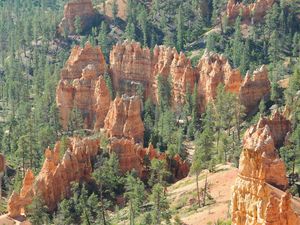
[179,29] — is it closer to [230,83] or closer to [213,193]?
[230,83]

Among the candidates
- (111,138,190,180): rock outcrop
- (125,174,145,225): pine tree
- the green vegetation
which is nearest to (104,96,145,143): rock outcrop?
the green vegetation

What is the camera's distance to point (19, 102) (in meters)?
110

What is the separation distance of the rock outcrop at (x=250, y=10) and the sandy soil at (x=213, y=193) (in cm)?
6052

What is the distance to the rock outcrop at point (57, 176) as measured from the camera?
63.4 meters

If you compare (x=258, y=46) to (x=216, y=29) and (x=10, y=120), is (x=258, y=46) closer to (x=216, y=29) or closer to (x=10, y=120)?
(x=216, y=29)

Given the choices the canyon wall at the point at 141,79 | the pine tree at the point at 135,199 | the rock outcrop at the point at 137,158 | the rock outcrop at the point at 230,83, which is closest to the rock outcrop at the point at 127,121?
the canyon wall at the point at 141,79

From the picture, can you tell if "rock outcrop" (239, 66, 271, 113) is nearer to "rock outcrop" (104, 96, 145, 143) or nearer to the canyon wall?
the canyon wall

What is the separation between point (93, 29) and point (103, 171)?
72194 mm

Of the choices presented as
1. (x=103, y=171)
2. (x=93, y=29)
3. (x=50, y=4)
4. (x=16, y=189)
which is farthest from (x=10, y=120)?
(x=50, y=4)

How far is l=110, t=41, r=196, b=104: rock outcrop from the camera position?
323 feet

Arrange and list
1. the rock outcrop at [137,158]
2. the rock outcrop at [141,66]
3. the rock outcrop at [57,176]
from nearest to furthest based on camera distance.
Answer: the rock outcrop at [57,176] → the rock outcrop at [137,158] → the rock outcrop at [141,66]

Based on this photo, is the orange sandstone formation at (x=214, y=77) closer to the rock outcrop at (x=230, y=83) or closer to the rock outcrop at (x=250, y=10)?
the rock outcrop at (x=230, y=83)

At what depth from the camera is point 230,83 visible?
87188mm

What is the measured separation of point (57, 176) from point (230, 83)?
98.2ft
